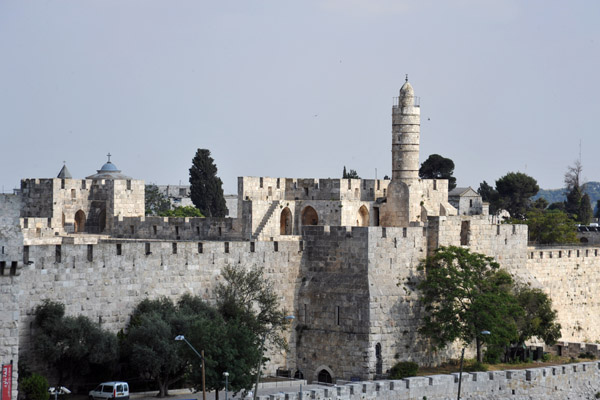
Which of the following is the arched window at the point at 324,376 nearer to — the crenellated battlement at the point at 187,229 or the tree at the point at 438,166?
the crenellated battlement at the point at 187,229

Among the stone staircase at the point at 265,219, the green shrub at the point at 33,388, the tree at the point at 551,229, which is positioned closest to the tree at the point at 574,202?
the tree at the point at 551,229

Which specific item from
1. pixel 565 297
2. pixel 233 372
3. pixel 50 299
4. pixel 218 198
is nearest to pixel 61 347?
pixel 50 299

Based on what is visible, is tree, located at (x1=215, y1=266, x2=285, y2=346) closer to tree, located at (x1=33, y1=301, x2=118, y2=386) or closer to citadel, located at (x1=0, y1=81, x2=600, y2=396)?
citadel, located at (x1=0, y1=81, x2=600, y2=396)

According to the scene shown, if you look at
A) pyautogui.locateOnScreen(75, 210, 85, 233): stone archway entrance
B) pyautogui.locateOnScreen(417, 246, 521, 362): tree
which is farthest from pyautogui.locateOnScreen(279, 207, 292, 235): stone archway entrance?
pyautogui.locateOnScreen(75, 210, 85, 233): stone archway entrance

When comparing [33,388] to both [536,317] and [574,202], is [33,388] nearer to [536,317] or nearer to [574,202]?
[536,317]

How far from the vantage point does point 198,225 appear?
51.6 m

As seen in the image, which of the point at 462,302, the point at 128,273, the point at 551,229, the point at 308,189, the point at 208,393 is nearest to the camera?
the point at 208,393

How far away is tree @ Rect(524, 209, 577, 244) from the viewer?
228ft

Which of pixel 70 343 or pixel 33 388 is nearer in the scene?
pixel 33 388

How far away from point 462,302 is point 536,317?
460 centimetres

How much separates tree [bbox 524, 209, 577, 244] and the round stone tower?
70.0ft

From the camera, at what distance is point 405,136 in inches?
1953

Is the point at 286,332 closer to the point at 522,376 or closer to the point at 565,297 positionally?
the point at 522,376

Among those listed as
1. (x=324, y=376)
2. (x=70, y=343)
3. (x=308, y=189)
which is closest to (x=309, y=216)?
(x=308, y=189)
